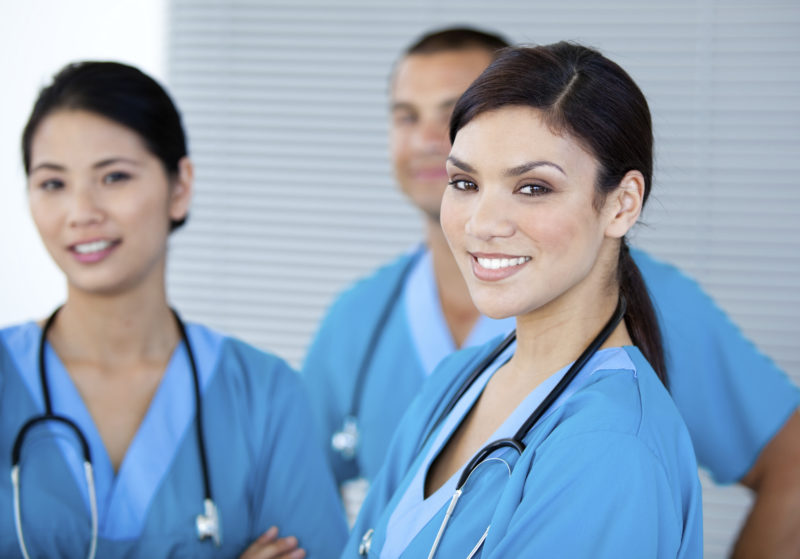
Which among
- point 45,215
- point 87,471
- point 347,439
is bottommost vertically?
point 347,439

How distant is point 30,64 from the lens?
3689 millimetres

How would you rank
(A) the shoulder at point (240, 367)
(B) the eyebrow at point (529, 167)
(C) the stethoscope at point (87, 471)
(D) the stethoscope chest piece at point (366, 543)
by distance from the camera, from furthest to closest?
(A) the shoulder at point (240, 367), (C) the stethoscope at point (87, 471), (D) the stethoscope chest piece at point (366, 543), (B) the eyebrow at point (529, 167)

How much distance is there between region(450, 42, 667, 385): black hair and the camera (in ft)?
4.22

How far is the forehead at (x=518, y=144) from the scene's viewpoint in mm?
1275

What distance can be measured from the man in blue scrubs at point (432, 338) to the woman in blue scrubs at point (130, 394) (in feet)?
1.05

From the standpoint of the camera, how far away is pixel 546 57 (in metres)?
1.34

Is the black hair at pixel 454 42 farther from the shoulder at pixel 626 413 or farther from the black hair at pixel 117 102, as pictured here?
the shoulder at pixel 626 413

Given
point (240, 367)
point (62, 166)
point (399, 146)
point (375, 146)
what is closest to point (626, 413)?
point (240, 367)

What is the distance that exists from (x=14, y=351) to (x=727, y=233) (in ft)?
7.25

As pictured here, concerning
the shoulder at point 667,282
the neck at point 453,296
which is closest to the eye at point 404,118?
the neck at point 453,296

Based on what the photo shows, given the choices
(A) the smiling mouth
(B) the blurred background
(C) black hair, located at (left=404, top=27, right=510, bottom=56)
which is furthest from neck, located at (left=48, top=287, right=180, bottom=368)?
(B) the blurred background

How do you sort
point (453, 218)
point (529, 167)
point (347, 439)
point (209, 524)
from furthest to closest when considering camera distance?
point (347, 439) < point (209, 524) < point (453, 218) < point (529, 167)

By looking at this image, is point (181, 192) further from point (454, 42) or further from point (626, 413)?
point (626, 413)

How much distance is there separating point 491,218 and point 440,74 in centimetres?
116
